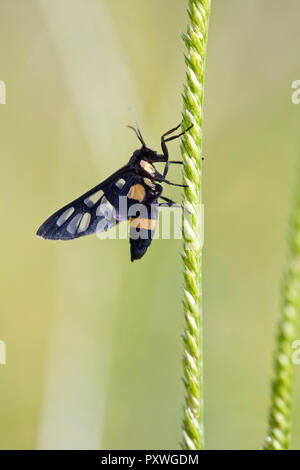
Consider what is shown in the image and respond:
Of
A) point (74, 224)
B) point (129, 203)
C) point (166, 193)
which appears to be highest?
point (166, 193)

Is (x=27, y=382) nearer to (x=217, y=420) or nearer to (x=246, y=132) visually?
(x=217, y=420)

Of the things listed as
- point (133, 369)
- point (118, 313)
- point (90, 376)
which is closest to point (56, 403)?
point (90, 376)

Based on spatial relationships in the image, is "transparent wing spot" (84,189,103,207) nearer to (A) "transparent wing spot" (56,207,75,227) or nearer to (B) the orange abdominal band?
(A) "transparent wing spot" (56,207,75,227)

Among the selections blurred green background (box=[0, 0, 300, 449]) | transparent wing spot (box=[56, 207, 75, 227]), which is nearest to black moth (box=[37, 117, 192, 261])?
transparent wing spot (box=[56, 207, 75, 227])

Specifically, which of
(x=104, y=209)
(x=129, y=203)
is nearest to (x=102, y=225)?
(x=104, y=209)

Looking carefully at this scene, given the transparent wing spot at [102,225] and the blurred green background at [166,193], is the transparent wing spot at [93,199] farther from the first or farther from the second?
the blurred green background at [166,193]

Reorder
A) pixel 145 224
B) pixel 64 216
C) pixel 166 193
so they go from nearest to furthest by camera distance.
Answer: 1. pixel 64 216
2. pixel 145 224
3. pixel 166 193

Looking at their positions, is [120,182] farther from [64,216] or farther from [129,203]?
[64,216]

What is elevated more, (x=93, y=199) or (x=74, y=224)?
(x=93, y=199)
